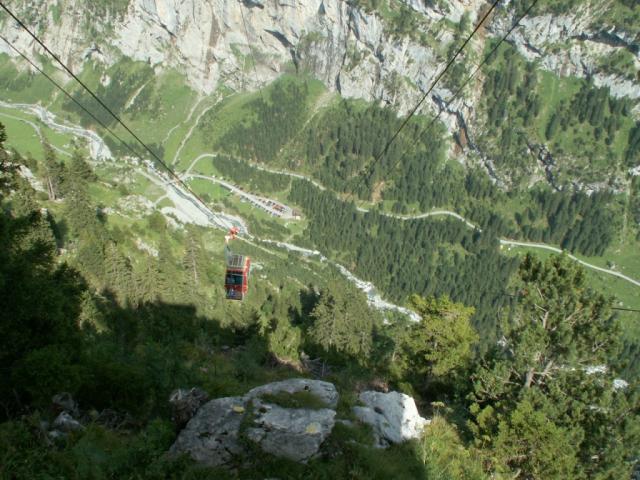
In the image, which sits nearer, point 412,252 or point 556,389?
point 556,389

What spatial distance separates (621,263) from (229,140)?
554 ft

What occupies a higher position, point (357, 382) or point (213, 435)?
point (213, 435)

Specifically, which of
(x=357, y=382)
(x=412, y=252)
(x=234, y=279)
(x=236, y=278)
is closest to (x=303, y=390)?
(x=357, y=382)

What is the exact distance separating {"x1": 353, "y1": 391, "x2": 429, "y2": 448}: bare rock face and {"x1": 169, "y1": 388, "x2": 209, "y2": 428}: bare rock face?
7.49 meters

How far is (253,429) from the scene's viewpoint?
1480cm

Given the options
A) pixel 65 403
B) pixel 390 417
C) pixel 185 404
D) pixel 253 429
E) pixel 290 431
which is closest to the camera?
pixel 253 429

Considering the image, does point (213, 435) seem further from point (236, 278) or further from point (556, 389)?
point (236, 278)

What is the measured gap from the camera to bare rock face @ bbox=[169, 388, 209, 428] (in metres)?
15.8

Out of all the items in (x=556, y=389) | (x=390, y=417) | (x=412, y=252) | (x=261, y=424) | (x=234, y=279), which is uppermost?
(x=556, y=389)

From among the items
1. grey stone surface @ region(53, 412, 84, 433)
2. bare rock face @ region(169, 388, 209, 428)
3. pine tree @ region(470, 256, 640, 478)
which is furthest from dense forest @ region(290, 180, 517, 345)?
grey stone surface @ region(53, 412, 84, 433)

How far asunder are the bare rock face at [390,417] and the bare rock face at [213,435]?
6865 mm

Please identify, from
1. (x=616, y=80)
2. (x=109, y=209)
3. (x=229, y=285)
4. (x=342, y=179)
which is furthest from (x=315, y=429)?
(x=616, y=80)

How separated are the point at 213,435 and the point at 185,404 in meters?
2.12

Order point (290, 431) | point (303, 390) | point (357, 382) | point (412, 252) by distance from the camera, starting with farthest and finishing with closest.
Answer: point (412, 252) < point (357, 382) < point (303, 390) < point (290, 431)
